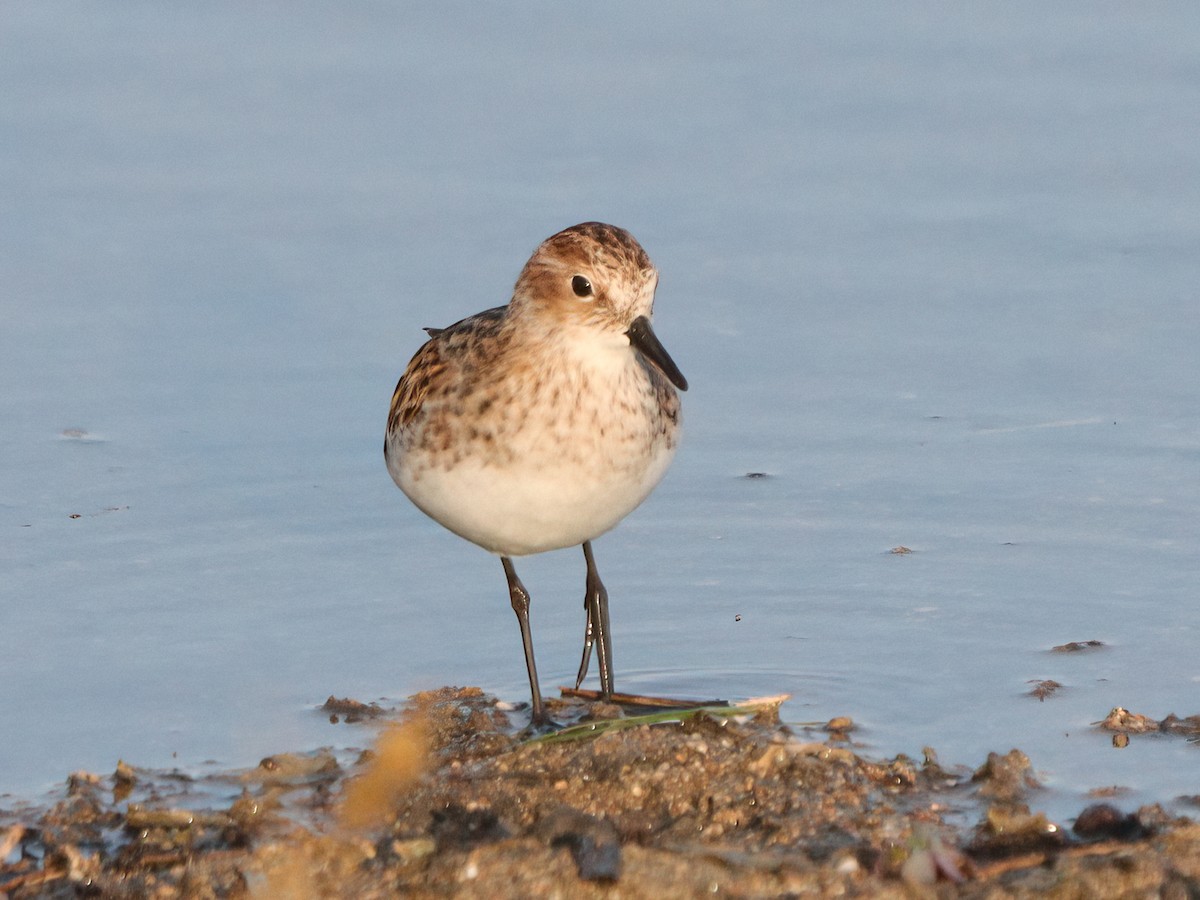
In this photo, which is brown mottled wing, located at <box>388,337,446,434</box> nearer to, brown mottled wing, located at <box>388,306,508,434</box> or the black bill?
brown mottled wing, located at <box>388,306,508,434</box>

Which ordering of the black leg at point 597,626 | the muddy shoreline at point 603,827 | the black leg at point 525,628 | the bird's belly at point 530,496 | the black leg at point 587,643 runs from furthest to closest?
the black leg at point 587,643 → the black leg at point 597,626 → the black leg at point 525,628 → the bird's belly at point 530,496 → the muddy shoreline at point 603,827

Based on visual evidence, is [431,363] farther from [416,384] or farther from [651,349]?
[651,349]

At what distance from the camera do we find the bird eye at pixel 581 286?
20.5 feet

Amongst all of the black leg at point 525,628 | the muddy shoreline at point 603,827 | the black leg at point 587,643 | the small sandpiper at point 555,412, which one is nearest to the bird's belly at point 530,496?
the small sandpiper at point 555,412

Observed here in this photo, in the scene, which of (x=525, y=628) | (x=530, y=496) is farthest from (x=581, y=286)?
(x=525, y=628)

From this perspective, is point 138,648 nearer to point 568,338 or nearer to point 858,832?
point 568,338

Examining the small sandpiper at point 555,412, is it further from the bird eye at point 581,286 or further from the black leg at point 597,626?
the black leg at point 597,626

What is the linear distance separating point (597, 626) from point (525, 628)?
0.85 feet

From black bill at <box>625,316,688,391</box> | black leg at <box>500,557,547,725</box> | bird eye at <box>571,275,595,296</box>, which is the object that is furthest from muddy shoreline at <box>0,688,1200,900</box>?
bird eye at <box>571,275,595,296</box>

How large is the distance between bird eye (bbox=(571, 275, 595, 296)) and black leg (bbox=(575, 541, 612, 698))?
0.89 metres

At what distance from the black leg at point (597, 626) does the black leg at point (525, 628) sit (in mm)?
197

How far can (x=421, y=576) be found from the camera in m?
7.63

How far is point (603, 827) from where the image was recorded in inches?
202

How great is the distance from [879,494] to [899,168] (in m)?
2.86
